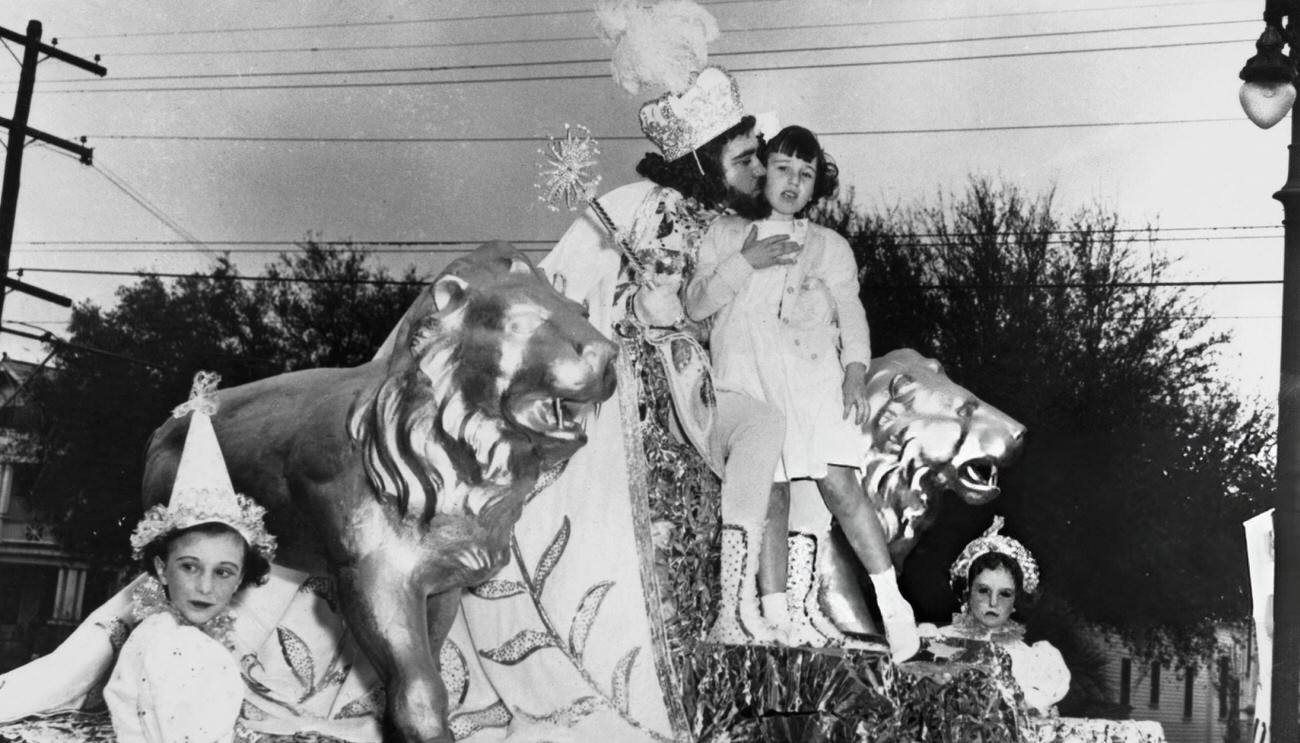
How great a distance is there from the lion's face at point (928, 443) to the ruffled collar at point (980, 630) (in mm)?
403

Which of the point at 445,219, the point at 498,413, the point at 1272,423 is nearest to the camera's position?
the point at 498,413

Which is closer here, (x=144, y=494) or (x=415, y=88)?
(x=144, y=494)

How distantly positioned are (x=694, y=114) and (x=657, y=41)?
0.86 feet

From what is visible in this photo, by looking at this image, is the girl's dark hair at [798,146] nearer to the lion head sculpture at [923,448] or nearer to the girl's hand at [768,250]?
the girl's hand at [768,250]

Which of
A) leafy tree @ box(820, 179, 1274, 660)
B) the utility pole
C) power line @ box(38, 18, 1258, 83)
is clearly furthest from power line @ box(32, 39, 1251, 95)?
leafy tree @ box(820, 179, 1274, 660)

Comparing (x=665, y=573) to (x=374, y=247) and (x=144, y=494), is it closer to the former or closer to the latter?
(x=144, y=494)

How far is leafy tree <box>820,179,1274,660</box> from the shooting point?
1218cm

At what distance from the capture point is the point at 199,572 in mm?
3902

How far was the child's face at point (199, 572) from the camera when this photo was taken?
12.8ft

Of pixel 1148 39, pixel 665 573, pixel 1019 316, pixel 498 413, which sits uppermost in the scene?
pixel 1148 39

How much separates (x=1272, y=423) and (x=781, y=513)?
295 inches

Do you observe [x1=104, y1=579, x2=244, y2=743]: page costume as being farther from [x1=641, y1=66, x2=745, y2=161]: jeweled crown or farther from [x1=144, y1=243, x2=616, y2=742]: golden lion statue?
[x1=641, y1=66, x2=745, y2=161]: jeweled crown

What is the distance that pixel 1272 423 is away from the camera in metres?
11.5

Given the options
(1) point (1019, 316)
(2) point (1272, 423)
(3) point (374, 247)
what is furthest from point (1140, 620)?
(3) point (374, 247)
